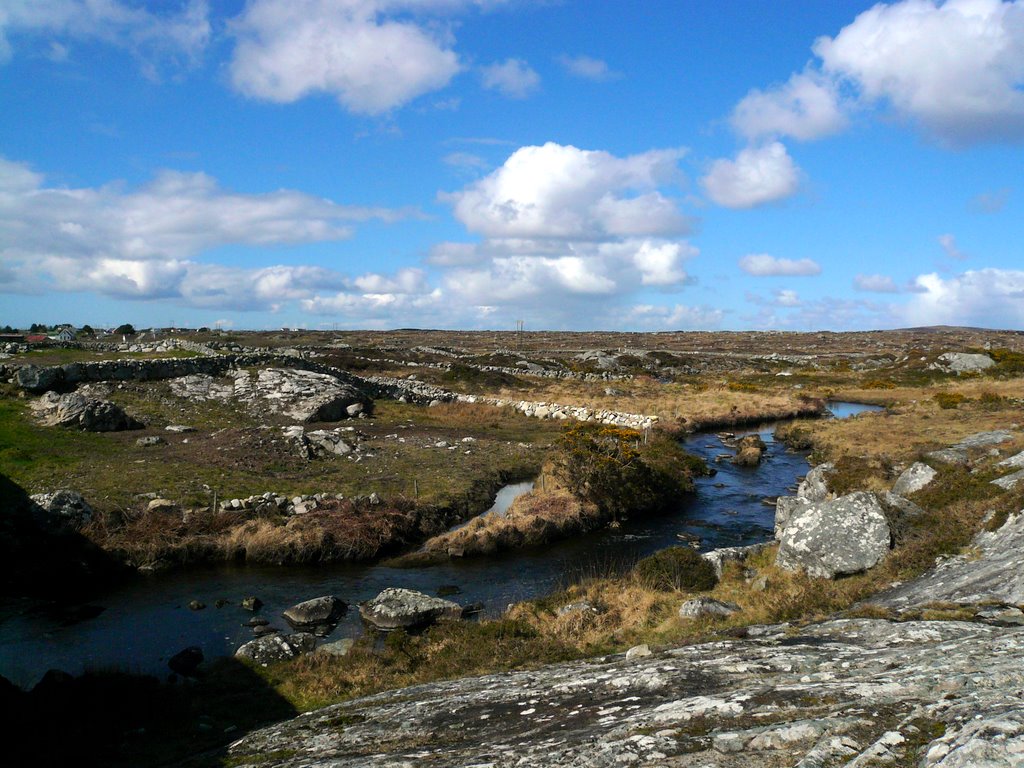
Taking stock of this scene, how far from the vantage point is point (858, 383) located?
7544 centimetres

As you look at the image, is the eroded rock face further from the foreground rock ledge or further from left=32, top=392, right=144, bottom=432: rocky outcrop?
the foreground rock ledge

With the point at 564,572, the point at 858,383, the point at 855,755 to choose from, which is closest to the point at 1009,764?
the point at 855,755

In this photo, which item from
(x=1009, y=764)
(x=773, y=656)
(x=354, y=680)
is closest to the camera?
(x=1009, y=764)

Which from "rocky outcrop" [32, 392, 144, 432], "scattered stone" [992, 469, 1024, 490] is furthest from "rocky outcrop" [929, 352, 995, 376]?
"rocky outcrop" [32, 392, 144, 432]

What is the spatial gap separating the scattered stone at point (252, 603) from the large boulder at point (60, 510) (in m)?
7.49

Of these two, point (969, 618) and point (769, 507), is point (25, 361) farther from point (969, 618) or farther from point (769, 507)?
point (969, 618)

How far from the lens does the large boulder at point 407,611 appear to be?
17094mm

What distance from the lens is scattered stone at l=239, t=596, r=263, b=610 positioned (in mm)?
18703

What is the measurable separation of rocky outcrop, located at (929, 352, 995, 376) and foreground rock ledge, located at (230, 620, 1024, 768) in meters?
76.4

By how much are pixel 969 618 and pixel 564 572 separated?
14019 millimetres

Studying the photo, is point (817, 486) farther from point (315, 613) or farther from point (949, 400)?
point (949, 400)

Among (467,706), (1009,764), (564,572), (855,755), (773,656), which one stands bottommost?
(564,572)

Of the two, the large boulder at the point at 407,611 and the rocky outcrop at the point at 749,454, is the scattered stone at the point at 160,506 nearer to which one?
the large boulder at the point at 407,611

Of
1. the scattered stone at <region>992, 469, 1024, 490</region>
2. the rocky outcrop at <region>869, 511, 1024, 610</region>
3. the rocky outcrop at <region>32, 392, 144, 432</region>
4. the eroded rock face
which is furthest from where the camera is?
the eroded rock face
